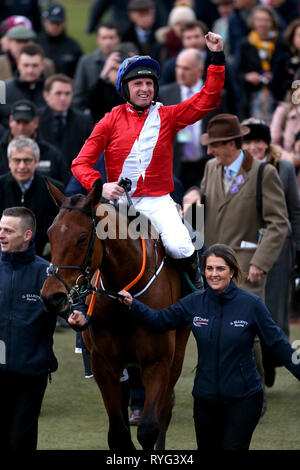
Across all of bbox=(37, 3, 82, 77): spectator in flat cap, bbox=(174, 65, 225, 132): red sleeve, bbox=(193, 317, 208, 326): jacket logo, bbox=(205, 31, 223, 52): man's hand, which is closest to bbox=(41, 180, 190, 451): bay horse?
bbox=(193, 317, 208, 326): jacket logo

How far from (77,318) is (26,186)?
11.0 ft

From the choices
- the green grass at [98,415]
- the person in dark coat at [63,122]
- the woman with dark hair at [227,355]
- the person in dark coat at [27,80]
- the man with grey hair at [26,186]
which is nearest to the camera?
the woman with dark hair at [227,355]

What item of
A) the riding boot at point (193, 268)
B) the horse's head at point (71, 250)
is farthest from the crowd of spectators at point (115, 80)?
the horse's head at point (71, 250)

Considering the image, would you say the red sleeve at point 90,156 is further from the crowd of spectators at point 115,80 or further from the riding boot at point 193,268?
the crowd of spectators at point 115,80

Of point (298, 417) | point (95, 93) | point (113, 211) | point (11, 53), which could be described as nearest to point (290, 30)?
point (95, 93)

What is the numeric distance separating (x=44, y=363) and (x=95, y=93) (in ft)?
17.7

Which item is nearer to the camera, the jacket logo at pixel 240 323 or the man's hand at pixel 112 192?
the jacket logo at pixel 240 323

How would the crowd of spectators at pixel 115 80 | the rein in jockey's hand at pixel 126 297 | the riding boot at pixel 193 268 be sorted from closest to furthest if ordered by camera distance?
1. the rein in jockey's hand at pixel 126 297
2. the riding boot at pixel 193 268
3. the crowd of spectators at pixel 115 80

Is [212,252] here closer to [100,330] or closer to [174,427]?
[100,330]

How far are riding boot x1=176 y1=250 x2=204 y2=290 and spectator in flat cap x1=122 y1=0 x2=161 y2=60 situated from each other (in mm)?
7178

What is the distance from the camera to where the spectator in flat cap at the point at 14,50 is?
12523 millimetres

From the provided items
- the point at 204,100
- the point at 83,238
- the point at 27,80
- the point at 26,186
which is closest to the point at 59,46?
the point at 27,80

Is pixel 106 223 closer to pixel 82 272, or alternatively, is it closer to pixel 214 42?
pixel 82 272

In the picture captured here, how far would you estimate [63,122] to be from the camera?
10.8m
